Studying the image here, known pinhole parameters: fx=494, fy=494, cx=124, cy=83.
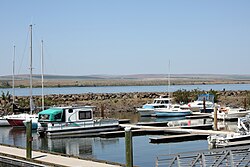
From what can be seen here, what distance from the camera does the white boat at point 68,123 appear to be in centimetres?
3347

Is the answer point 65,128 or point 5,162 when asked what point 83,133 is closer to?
point 65,128

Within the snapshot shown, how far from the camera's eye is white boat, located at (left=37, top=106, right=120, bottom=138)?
33.5 m

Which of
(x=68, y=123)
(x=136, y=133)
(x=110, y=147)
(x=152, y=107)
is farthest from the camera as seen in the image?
(x=152, y=107)

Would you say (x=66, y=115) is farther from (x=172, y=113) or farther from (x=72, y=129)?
(x=172, y=113)

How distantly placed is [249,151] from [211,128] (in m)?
22.1

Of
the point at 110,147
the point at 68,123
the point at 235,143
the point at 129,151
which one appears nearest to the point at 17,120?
the point at 68,123

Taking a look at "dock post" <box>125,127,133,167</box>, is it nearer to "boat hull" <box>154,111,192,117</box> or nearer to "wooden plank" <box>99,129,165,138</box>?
"wooden plank" <box>99,129,165,138</box>

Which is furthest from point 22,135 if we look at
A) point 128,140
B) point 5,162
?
point 128,140

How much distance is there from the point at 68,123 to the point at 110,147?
19.1 ft

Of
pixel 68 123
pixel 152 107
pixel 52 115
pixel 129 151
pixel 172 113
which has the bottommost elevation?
pixel 172 113

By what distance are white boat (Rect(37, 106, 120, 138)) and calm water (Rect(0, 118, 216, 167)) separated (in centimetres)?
90

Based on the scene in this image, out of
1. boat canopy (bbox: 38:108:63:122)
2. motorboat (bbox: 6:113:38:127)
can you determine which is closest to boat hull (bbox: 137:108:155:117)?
motorboat (bbox: 6:113:38:127)

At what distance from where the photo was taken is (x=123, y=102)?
209 feet

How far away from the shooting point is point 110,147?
1143 inches
